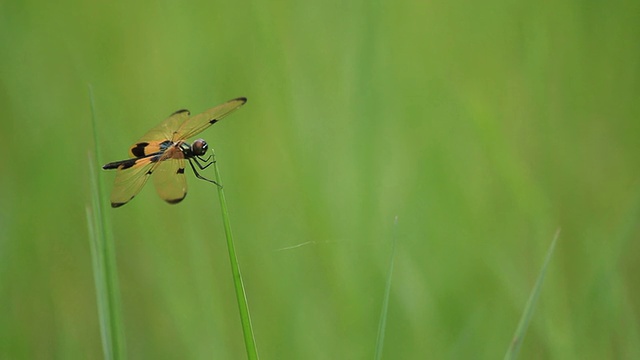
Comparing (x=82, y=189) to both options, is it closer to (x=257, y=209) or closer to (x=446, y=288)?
(x=257, y=209)

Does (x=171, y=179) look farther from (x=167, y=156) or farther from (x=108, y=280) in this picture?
(x=108, y=280)

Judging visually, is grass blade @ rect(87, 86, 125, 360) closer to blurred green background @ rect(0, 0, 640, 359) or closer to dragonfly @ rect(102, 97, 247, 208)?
dragonfly @ rect(102, 97, 247, 208)

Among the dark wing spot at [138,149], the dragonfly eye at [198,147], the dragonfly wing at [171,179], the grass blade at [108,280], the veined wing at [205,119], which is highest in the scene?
the veined wing at [205,119]

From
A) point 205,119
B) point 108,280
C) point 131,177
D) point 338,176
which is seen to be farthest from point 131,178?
point 338,176

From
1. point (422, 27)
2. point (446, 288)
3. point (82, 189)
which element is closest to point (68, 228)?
point (82, 189)

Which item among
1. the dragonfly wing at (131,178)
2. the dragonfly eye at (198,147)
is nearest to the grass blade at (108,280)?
the dragonfly wing at (131,178)

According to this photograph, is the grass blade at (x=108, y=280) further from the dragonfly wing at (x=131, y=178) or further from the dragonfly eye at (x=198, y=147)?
the dragonfly eye at (x=198, y=147)
